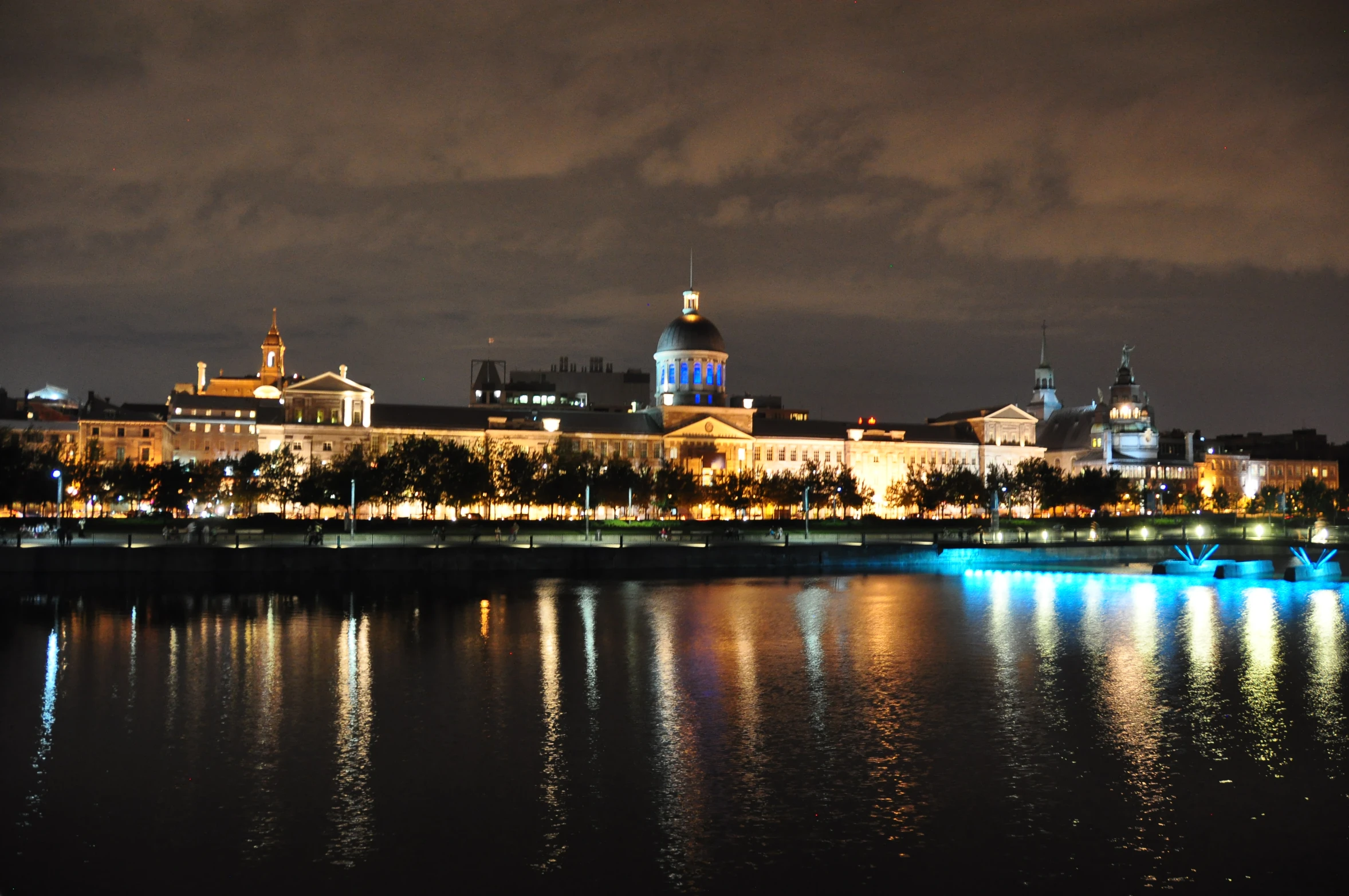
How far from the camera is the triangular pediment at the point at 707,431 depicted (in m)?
132

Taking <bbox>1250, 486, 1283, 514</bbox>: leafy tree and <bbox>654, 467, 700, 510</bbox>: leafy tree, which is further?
<bbox>1250, 486, 1283, 514</bbox>: leafy tree

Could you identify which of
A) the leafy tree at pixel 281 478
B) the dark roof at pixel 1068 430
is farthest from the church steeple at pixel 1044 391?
the leafy tree at pixel 281 478

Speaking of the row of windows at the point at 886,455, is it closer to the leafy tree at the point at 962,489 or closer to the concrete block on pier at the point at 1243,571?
the leafy tree at the point at 962,489

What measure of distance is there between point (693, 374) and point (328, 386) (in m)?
37.4

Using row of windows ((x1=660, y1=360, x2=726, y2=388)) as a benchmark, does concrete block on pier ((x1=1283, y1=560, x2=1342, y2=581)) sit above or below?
below

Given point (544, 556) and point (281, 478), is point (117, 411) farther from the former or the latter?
point (544, 556)

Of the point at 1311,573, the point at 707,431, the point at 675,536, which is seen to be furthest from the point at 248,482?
the point at 1311,573

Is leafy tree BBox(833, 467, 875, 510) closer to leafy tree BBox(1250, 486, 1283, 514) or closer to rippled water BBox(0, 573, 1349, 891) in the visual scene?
leafy tree BBox(1250, 486, 1283, 514)

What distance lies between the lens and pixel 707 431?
133m

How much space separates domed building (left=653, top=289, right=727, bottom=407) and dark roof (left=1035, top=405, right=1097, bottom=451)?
152 ft

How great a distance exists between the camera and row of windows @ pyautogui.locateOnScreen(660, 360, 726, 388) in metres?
137

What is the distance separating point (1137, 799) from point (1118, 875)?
3490mm

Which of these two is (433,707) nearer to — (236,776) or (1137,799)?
(236,776)

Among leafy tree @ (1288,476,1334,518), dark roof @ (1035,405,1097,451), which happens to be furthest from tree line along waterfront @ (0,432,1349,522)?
dark roof @ (1035,405,1097,451)
